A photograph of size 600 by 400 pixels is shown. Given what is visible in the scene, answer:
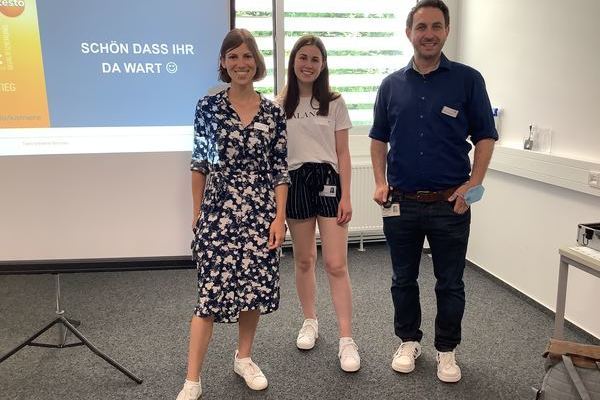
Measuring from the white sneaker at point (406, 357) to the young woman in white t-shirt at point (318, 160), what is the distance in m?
0.18

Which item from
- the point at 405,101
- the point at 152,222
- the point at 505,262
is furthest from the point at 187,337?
the point at 505,262

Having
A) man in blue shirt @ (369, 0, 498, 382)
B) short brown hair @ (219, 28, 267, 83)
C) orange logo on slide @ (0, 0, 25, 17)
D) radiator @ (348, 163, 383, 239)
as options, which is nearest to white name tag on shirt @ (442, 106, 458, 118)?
man in blue shirt @ (369, 0, 498, 382)

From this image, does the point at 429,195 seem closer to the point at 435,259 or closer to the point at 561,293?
the point at 435,259

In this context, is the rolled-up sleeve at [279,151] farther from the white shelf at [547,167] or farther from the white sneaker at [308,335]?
the white shelf at [547,167]

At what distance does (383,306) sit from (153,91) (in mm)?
1862

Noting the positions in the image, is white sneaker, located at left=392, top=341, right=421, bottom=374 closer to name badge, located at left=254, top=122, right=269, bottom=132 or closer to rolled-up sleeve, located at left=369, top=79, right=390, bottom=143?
rolled-up sleeve, located at left=369, top=79, right=390, bottom=143

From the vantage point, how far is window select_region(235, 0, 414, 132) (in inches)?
150

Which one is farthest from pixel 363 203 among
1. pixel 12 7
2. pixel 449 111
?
pixel 12 7

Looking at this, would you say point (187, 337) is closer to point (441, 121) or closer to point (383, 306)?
point (383, 306)

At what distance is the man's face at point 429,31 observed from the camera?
77.0 inches

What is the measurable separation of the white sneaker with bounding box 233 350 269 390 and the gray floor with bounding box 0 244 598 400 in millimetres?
36

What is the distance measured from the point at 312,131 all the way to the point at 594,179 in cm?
146

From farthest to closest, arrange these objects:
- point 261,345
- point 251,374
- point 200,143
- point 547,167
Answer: point 547,167
point 261,345
point 251,374
point 200,143

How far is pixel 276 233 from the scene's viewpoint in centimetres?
195
